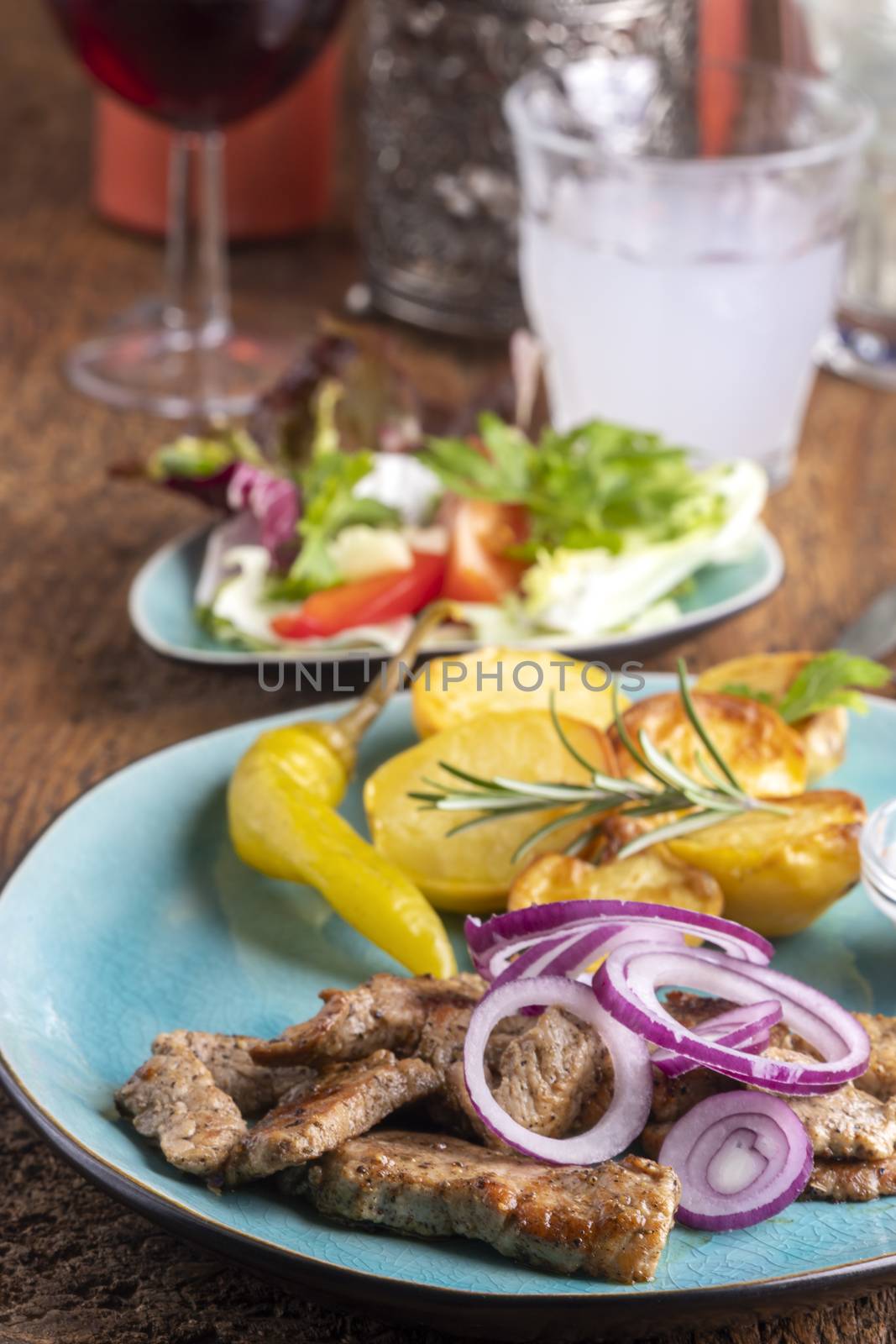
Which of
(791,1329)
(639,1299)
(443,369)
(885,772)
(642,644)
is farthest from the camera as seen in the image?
(443,369)

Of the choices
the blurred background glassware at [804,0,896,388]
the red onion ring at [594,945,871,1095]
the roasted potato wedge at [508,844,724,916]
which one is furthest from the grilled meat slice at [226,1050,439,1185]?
the blurred background glassware at [804,0,896,388]

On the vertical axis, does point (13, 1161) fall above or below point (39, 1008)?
below

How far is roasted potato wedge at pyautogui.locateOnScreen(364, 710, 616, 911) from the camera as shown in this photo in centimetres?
119

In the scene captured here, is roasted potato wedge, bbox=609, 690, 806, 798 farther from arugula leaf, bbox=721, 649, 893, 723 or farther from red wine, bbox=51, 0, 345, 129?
red wine, bbox=51, 0, 345, 129

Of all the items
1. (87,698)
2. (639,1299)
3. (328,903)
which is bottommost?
(87,698)

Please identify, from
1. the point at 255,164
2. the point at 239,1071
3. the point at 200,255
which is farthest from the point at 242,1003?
the point at 255,164

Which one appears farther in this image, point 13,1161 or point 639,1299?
point 13,1161

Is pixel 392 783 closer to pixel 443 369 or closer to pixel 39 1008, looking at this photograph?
pixel 39 1008

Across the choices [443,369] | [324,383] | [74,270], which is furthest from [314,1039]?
[74,270]

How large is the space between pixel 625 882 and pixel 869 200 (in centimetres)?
146

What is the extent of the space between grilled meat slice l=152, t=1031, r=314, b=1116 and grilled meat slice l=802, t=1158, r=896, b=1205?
0.29 meters

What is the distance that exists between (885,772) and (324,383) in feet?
2.78

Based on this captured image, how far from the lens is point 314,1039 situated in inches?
37.4

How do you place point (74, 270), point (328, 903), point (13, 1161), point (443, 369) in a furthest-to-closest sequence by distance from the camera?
1. point (74, 270)
2. point (443, 369)
3. point (328, 903)
4. point (13, 1161)
